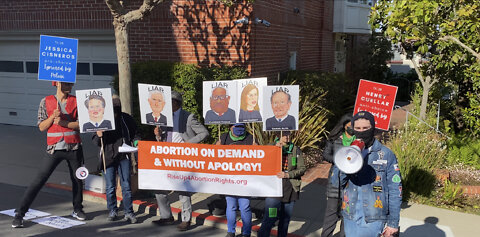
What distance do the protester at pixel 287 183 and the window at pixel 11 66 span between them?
1089cm

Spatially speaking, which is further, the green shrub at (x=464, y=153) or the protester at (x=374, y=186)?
the green shrub at (x=464, y=153)

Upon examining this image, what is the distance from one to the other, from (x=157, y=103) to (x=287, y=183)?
1.97 meters

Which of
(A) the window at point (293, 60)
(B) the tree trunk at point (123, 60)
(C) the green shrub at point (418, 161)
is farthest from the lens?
(A) the window at point (293, 60)

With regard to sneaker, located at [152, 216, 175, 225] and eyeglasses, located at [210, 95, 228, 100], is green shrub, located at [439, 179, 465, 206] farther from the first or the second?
sneaker, located at [152, 216, 175, 225]

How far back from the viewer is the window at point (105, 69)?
38.6 feet

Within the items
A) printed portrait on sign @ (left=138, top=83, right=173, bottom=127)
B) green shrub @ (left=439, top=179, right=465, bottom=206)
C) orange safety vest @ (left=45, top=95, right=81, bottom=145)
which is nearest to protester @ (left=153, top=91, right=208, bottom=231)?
printed portrait on sign @ (left=138, top=83, right=173, bottom=127)

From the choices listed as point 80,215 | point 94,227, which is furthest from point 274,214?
point 80,215

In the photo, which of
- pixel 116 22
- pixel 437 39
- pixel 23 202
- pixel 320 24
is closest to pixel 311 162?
pixel 437 39

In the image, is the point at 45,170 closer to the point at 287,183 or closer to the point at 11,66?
the point at 287,183

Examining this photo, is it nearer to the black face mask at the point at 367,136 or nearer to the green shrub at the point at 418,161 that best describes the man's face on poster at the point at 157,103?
the black face mask at the point at 367,136

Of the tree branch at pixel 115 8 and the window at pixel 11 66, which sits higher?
the tree branch at pixel 115 8

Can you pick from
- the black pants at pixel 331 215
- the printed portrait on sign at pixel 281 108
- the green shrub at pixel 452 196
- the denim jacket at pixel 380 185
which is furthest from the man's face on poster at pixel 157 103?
the green shrub at pixel 452 196

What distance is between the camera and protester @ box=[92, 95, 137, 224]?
5.86 meters

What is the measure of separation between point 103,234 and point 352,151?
3681 mm
